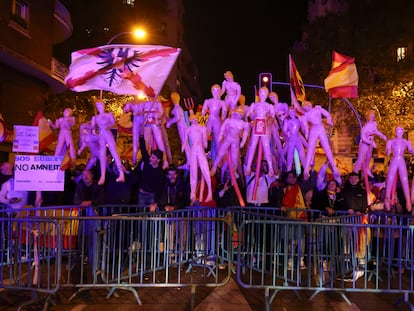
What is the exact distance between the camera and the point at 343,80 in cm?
1205

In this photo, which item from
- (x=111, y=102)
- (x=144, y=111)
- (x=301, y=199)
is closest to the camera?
(x=301, y=199)

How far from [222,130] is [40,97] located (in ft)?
49.1

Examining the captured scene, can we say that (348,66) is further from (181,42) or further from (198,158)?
(181,42)

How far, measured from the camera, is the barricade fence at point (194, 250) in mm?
6574

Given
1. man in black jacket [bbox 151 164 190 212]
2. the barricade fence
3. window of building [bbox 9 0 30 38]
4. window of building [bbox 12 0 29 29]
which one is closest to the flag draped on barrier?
man in black jacket [bbox 151 164 190 212]

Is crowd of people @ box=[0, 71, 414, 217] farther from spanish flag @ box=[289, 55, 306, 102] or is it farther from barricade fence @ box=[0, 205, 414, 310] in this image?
barricade fence @ box=[0, 205, 414, 310]

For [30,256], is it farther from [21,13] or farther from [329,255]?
[21,13]

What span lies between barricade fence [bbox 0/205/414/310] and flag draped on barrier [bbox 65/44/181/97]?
2.38 meters

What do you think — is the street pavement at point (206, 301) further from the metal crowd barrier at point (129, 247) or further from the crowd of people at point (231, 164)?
the crowd of people at point (231, 164)

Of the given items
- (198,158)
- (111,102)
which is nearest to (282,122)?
(198,158)

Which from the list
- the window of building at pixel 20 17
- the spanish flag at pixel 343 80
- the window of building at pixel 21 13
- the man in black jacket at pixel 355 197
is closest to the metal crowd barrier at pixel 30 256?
the man in black jacket at pixel 355 197

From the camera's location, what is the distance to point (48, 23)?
23.8 m

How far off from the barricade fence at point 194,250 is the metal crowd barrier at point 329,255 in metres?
0.02

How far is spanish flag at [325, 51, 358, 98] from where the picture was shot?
12.0 m
